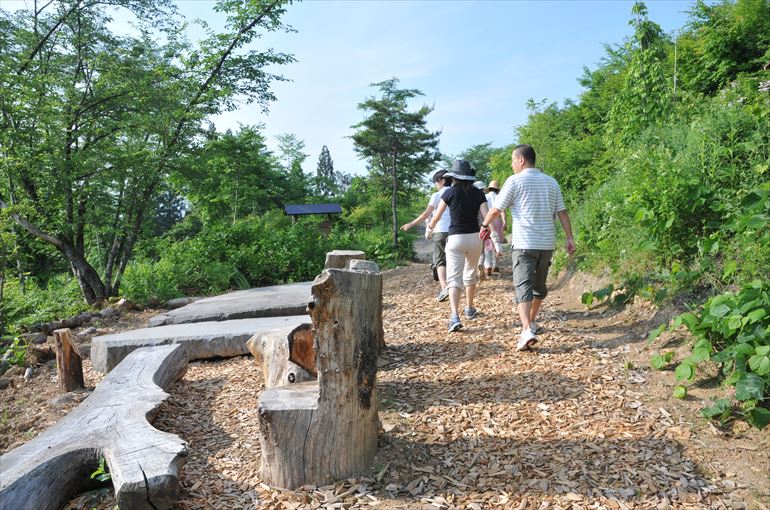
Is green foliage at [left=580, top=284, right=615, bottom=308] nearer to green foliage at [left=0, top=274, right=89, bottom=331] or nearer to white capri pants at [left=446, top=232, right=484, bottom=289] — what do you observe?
white capri pants at [left=446, top=232, right=484, bottom=289]

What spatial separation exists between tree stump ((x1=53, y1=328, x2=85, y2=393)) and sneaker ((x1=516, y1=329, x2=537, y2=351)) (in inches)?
165

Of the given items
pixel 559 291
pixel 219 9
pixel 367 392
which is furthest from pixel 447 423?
pixel 219 9

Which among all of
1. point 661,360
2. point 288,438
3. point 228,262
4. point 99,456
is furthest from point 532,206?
point 228,262

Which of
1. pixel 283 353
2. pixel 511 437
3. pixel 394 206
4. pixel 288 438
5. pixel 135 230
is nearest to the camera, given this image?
pixel 288 438

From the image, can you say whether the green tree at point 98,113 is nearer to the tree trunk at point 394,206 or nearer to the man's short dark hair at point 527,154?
the tree trunk at point 394,206

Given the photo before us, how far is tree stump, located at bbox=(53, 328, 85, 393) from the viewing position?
445 centimetres

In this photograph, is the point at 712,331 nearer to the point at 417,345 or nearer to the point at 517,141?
the point at 417,345

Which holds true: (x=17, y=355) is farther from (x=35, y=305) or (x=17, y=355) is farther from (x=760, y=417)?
(x=760, y=417)

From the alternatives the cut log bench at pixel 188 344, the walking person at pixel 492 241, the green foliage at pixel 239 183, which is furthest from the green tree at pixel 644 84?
the green foliage at pixel 239 183

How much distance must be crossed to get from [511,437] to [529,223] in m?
1.97

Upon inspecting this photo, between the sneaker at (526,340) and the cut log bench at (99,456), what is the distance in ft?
9.86

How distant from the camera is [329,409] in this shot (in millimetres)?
2537

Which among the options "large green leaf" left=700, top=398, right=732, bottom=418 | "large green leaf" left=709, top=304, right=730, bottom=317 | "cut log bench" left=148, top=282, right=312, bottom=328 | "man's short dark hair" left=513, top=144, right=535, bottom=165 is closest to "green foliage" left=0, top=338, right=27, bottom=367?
"cut log bench" left=148, top=282, right=312, bottom=328

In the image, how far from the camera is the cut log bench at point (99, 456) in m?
2.28
